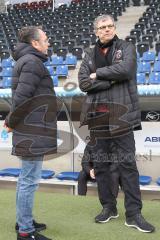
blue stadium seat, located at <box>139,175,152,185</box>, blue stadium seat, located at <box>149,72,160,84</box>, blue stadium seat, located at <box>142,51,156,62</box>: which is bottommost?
blue stadium seat, located at <box>139,175,152,185</box>

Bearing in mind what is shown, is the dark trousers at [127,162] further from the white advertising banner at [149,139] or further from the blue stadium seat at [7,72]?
the blue stadium seat at [7,72]

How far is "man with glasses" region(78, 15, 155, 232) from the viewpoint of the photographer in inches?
120

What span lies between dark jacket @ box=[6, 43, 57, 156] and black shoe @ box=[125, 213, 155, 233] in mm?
873

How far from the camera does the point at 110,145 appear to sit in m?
3.21

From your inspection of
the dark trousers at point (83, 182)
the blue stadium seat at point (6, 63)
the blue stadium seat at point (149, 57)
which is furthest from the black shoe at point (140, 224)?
the blue stadium seat at point (6, 63)

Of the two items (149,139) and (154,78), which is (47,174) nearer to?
(149,139)

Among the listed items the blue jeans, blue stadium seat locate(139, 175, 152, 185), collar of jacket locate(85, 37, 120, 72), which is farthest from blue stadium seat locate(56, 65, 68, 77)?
the blue jeans

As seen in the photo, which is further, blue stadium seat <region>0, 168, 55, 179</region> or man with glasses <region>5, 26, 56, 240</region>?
blue stadium seat <region>0, 168, 55, 179</region>

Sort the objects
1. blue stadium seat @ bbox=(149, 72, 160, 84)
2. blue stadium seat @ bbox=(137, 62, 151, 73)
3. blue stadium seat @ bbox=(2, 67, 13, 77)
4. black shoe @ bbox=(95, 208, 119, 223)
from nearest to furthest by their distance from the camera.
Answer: black shoe @ bbox=(95, 208, 119, 223)
blue stadium seat @ bbox=(149, 72, 160, 84)
blue stadium seat @ bbox=(137, 62, 151, 73)
blue stadium seat @ bbox=(2, 67, 13, 77)

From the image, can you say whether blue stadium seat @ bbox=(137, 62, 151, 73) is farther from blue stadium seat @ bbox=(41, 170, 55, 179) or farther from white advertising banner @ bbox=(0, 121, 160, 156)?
blue stadium seat @ bbox=(41, 170, 55, 179)

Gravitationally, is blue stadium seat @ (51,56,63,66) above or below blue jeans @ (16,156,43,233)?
above

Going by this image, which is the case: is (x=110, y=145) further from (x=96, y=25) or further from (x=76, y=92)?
(x=76, y=92)

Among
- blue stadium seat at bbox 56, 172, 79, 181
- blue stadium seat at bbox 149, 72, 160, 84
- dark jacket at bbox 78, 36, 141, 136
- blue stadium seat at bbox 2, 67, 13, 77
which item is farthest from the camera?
blue stadium seat at bbox 2, 67, 13, 77

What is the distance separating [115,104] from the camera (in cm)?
308
